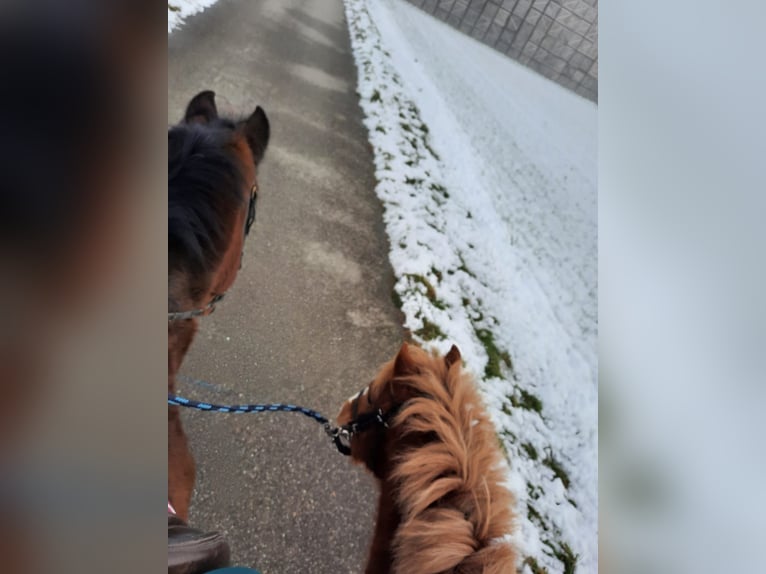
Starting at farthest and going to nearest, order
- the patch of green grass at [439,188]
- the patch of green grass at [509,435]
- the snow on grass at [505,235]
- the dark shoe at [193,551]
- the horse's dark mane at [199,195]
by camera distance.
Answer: the patch of green grass at [439,188] < the patch of green grass at [509,435] < the snow on grass at [505,235] < the horse's dark mane at [199,195] < the dark shoe at [193,551]

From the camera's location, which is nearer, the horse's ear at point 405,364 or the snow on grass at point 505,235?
the horse's ear at point 405,364

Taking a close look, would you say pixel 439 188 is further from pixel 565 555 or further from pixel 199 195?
pixel 565 555

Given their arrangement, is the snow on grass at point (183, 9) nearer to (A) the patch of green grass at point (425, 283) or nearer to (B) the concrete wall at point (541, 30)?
(B) the concrete wall at point (541, 30)

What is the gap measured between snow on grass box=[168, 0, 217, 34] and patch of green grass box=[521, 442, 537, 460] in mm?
1279

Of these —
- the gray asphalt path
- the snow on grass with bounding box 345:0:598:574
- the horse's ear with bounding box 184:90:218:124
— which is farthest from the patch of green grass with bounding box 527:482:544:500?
the horse's ear with bounding box 184:90:218:124

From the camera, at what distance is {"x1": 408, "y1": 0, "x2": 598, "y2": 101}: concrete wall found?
0.61m

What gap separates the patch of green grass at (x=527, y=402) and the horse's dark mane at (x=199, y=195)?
766mm

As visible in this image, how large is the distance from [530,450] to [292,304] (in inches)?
28.7

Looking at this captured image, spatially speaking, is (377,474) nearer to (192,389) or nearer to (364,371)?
(364,371)

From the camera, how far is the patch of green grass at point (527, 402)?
3.51 feet

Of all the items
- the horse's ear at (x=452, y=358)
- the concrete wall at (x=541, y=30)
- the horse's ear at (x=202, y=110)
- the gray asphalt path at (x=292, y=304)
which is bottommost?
the gray asphalt path at (x=292, y=304)

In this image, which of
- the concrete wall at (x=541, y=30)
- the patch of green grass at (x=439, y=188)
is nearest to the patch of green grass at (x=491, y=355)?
the patch of green grass at (x=439, y=188)
